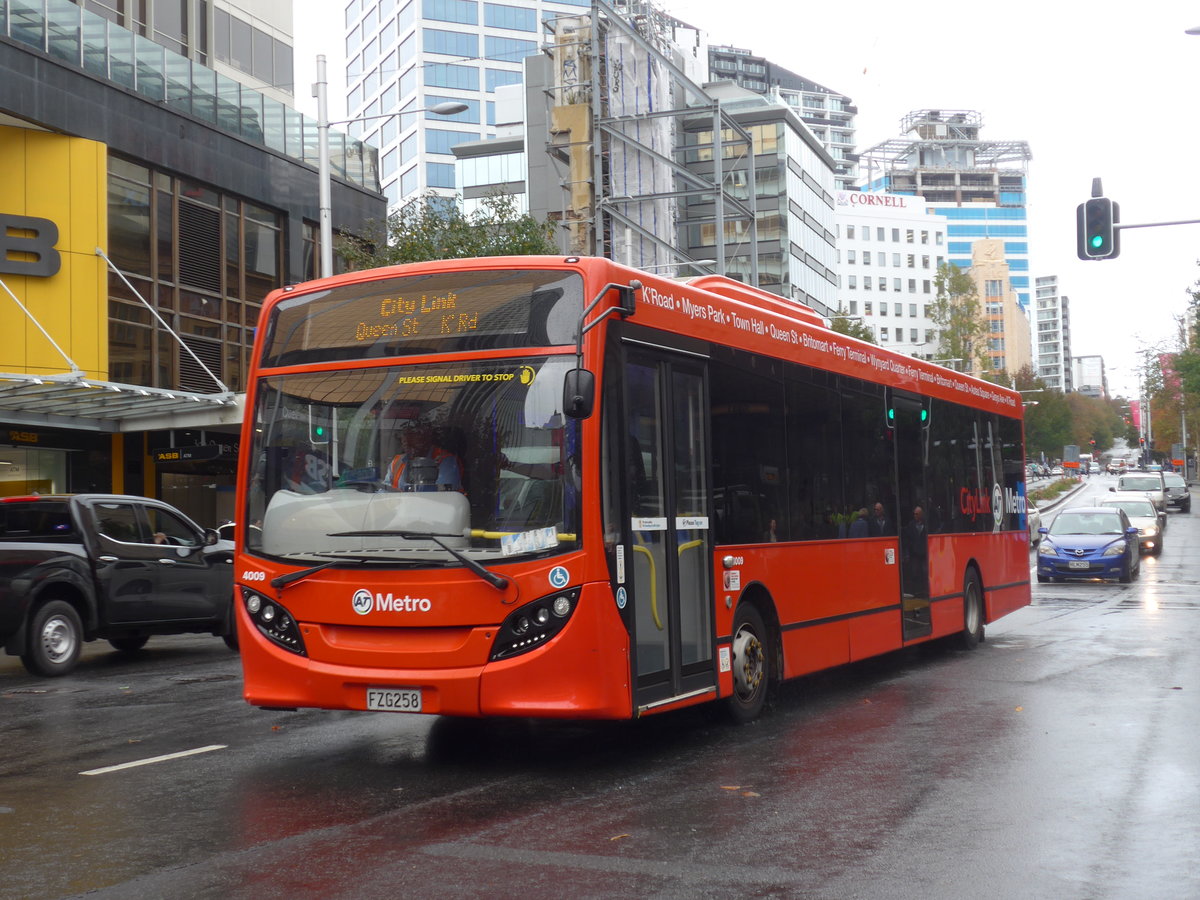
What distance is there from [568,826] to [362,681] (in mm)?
1852

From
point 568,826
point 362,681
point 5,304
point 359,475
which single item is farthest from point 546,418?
point 5,304

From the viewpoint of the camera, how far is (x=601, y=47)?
168 ft

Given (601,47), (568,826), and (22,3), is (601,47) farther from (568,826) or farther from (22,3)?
(568,826)

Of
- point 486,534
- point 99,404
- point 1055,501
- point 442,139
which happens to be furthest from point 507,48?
point 486,534

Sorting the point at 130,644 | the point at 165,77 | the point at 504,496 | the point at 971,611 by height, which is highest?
the point at 165,77

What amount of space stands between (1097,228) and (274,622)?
17.2 meters

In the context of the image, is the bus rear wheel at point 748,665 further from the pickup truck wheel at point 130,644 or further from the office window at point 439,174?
the office window at point 439,174

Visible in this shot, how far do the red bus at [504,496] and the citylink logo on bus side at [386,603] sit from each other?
11 millimetres

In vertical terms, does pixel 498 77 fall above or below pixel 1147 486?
above

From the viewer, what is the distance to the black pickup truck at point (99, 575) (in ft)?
45.4

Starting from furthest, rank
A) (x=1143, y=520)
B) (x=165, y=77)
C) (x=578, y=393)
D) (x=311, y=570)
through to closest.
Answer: (x=1143, y=520), (x=165, y=77), (x=311, y=570), (x=578, y=393)

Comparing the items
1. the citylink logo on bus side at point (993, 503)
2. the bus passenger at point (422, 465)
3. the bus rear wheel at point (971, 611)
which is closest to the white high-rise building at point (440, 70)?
the citylink logo on bus side at point (993, 503)

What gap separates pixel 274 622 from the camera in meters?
8.37

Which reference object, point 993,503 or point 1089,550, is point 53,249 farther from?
point 1089,550
